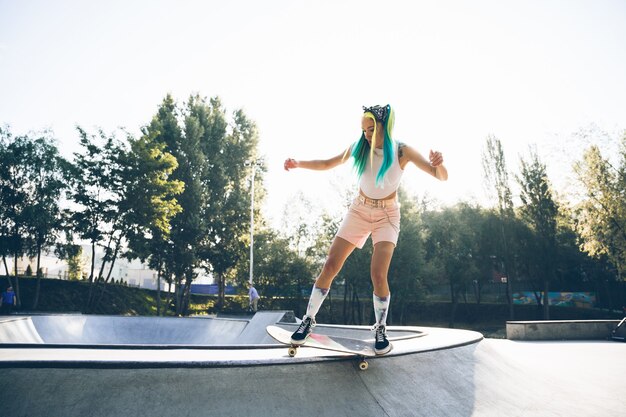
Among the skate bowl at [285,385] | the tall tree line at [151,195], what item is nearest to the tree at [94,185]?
the tall tree line at [151,195]

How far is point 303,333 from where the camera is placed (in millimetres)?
4227

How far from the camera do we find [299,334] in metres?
4.21

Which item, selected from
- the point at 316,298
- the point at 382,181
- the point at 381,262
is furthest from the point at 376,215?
the point at 316,298

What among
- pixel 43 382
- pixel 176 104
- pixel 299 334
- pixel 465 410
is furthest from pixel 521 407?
pixel 176 104

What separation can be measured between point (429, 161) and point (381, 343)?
6.62ft

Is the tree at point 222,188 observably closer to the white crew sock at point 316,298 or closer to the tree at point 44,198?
the tree at point 44,198

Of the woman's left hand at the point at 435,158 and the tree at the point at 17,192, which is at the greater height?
the tree at the point at 17,192

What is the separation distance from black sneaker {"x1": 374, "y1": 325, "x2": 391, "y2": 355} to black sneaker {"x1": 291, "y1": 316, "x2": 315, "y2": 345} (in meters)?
0.74

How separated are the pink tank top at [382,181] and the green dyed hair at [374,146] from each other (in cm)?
5

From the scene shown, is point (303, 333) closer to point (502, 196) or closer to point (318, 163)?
point (318, 163)

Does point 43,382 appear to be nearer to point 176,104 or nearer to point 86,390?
point 86,390

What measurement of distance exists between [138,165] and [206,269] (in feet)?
37.8

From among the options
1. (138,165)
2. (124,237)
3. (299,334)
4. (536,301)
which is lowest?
(536,301)

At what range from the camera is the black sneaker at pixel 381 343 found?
164 inches
